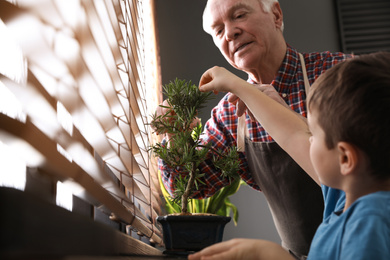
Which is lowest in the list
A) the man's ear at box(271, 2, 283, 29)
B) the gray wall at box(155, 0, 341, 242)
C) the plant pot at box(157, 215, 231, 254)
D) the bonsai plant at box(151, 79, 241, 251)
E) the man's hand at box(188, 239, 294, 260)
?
the man's hand at box(188, 239, 294, 260)

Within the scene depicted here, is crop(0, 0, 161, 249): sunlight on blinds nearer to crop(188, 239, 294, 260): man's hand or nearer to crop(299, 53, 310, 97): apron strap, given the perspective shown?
crop(188, 239, 294, 260): man's hand

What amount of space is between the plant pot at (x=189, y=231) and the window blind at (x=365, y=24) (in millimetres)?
2774

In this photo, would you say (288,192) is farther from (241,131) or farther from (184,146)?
(184,146)

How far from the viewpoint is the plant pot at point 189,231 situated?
880 mm

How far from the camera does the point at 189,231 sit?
885 millimetres

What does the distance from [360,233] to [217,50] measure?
9.09 ft

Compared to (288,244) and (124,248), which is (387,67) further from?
(288,244)

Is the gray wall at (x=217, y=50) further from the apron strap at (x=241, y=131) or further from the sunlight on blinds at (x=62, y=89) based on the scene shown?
the sunlight on blinds at (x=62, y=89)

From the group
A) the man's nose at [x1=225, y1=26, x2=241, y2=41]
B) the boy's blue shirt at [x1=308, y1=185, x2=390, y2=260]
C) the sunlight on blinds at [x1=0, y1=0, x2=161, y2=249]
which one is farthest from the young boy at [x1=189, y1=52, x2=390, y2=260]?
the man's nose at [x1=225, y1=26, x2=241, y2=41]

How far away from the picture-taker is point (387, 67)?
22.4 inches

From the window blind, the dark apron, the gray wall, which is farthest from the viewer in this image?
the window blind

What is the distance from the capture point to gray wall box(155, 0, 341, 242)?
298 cm

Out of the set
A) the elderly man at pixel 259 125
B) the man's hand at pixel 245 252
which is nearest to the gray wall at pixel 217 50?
the elderly man at pixel 259 125

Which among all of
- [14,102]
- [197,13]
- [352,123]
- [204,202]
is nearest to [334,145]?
[352,123]
